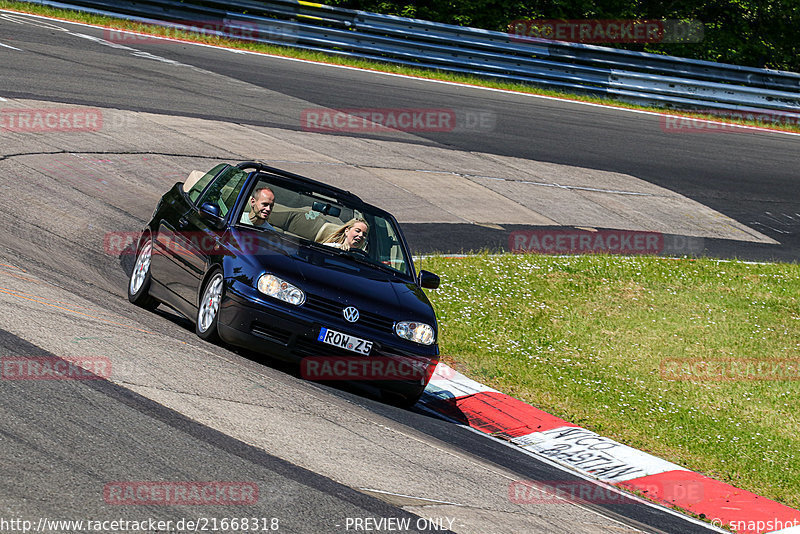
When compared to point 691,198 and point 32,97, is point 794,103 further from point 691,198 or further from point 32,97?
point 32,97

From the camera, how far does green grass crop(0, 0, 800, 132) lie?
24452 mm

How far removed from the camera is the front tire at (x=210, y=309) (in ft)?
25.7

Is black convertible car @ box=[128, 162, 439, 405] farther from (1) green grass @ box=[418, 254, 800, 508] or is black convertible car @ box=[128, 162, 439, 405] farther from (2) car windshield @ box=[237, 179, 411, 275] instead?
(1) green grass @ box=[418, 254, 800, 508]

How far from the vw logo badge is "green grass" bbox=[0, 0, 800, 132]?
18020 millimetres

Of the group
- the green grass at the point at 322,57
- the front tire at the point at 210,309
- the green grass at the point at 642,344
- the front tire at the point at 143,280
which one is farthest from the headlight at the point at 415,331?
the green grass at the point at 322,57

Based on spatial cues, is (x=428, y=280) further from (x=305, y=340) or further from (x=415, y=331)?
(x=305, y=340)

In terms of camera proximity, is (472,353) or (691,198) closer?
(472,353)

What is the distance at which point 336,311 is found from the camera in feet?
25.1

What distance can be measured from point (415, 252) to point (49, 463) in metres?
9.11

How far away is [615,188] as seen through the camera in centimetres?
1914

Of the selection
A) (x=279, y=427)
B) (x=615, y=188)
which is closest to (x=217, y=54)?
(x=615, y=188)

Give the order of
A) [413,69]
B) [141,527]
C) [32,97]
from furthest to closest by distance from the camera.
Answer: [413,69] → [32,97] → [141,527]

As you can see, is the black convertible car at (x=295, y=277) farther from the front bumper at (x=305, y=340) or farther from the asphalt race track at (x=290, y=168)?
the asphalt race track at (x=290, y=168)

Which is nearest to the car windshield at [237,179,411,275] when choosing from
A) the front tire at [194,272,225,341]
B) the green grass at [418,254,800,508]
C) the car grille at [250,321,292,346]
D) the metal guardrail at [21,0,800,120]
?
the front tire at [194,272,225,341]
